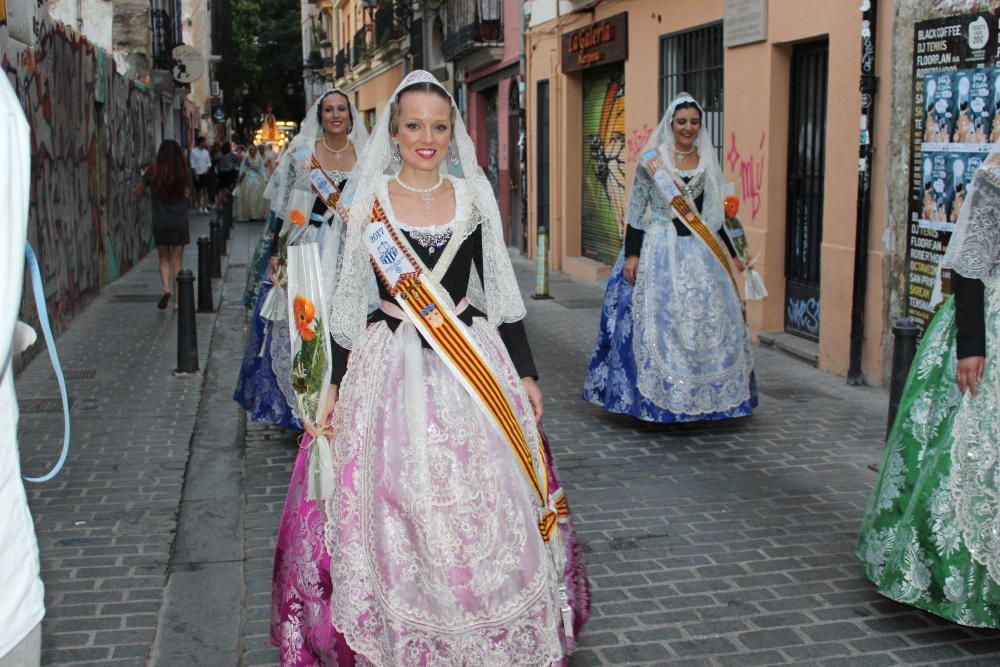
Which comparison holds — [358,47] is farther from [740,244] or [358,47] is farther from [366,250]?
[366,250]

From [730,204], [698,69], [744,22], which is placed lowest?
[730,204]

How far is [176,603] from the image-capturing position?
4.55m

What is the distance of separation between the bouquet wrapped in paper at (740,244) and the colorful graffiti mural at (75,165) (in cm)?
508

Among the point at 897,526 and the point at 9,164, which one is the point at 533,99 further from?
the point at 9,164

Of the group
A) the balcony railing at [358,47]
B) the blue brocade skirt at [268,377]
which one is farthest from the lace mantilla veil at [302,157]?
the balcony railing at [358,47]

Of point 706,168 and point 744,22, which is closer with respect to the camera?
point 706,168

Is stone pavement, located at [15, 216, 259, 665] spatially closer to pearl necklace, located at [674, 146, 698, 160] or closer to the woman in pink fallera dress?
the woman in pink fallera dress

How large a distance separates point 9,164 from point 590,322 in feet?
33.6

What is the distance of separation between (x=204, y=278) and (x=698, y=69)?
5.79 metres

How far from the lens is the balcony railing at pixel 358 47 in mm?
36156

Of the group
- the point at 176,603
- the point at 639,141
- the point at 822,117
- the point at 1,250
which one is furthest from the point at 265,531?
the point at 639,141

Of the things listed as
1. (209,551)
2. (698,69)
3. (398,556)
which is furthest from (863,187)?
(398,556)

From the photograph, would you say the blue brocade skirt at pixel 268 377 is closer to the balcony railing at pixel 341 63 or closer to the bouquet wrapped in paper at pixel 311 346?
the bouquet wrapped in paper at pixel 311 346

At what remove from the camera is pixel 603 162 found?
15672mm
